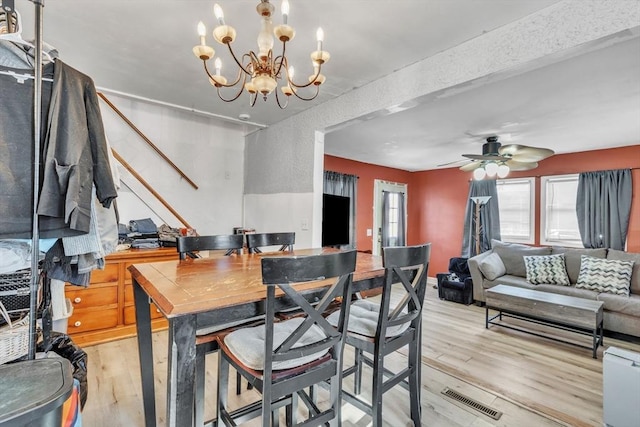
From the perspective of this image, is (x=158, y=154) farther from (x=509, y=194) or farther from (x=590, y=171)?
(x=590, y=171)

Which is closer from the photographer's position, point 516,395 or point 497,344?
point 516,395

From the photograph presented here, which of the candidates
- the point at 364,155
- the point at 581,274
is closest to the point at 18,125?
the point at 364,155

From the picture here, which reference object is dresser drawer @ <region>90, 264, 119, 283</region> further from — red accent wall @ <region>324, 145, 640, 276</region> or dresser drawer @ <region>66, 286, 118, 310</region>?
red accent wall @ <region>324, 145, 640, 276</region>

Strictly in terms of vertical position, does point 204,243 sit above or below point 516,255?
above

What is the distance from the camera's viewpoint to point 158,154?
12.8 ft

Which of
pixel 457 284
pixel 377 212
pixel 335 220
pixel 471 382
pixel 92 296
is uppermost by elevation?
pixel 377 212

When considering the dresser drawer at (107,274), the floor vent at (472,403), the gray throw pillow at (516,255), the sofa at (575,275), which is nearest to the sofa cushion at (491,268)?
the sofa at (575,275)

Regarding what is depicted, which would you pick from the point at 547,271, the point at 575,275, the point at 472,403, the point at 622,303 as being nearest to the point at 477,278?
the point at 547,271

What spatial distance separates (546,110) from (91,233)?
4.04m

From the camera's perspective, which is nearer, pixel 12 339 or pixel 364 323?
pixel 12 339

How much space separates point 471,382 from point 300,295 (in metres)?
2.02

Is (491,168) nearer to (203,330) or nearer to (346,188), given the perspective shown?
(346,188)

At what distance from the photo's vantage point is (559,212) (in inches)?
202

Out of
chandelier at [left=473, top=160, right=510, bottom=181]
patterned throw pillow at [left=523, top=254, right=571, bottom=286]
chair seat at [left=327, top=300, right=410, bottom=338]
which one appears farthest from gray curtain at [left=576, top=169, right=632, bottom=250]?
chair seat at [left=327, top=300, right=410, bottom=338]
